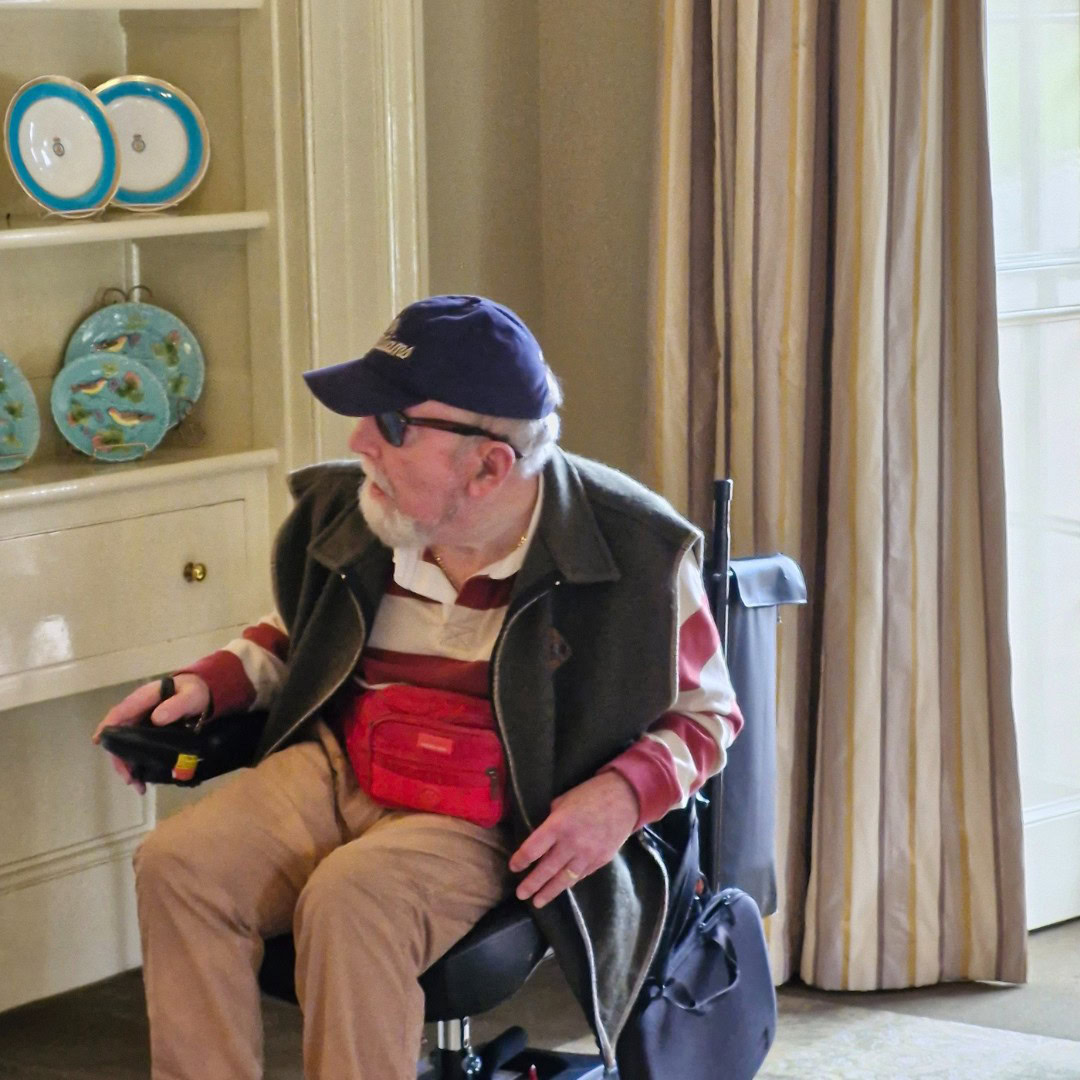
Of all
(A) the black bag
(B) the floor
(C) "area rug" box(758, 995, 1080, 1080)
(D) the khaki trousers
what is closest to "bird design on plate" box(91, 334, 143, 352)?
(D) the khaki trousers

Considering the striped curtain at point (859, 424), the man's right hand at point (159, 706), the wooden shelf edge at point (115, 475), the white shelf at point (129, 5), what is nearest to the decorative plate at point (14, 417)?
the wooden shelf edge at point (115, 475)

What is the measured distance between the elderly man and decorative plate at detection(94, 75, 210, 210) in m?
0.80

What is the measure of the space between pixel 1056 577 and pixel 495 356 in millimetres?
1441

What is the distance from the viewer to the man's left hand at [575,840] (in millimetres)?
1927

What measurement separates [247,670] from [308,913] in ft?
1.31

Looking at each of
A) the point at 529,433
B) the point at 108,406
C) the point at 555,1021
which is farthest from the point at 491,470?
the point at 555,1021

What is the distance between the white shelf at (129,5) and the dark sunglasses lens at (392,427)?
88cm

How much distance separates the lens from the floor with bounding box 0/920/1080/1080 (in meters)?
2.64

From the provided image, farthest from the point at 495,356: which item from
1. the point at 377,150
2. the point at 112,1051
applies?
the point at 112,1051

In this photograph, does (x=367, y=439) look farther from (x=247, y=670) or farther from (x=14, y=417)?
(x=14, y=417)

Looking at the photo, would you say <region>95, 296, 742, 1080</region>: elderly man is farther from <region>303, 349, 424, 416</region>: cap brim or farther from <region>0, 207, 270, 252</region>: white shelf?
<region>0, 207, 270, 252</region>: white shelf

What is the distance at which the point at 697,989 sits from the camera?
2111mm

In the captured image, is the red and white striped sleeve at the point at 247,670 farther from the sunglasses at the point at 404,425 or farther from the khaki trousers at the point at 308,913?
the sunglasses at the point at 404,425

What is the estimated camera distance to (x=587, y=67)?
296cm
